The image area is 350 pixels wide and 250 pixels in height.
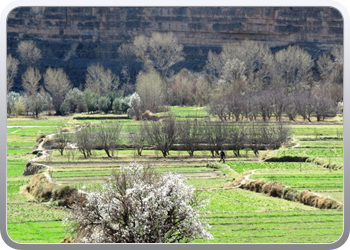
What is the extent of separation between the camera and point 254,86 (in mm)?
74750

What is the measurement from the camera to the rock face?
95.0m

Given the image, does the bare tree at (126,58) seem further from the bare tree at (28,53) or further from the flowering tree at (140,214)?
the flowering tree at (140,214)

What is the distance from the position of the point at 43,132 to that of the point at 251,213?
3070cm

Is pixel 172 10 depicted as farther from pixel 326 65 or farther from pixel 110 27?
pixel 326 65

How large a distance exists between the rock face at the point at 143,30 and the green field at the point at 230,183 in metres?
42.5

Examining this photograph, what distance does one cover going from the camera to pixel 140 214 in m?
14.6

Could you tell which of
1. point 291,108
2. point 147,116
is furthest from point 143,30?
point 291,108

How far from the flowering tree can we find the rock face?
7938cm

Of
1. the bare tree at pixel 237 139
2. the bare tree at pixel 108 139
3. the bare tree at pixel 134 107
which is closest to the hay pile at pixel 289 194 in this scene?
the bare tree at pixel 237 139

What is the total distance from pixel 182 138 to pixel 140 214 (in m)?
29.7

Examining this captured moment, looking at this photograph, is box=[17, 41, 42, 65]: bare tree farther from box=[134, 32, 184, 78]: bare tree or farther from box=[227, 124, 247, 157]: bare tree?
box=[227, 124, 247, 157]: bare tree

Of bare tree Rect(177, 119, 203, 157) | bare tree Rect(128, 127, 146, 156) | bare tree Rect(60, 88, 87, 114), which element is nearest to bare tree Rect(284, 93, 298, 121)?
bare tree Rect(177, 119, 203, 157)

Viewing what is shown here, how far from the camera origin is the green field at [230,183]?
1888cm

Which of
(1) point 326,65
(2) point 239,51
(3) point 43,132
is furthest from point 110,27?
(3) point 43,132
